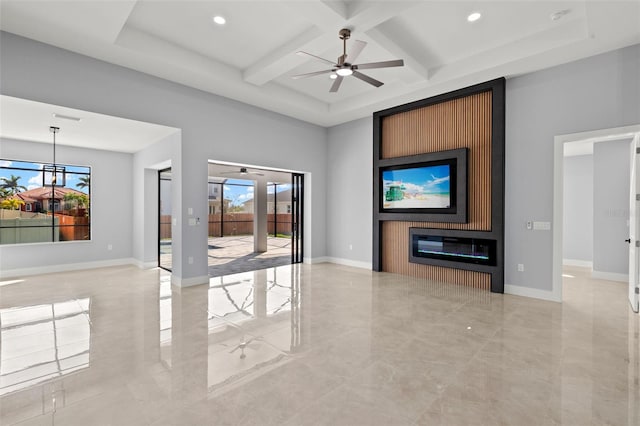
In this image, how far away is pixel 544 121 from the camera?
15.6 ft

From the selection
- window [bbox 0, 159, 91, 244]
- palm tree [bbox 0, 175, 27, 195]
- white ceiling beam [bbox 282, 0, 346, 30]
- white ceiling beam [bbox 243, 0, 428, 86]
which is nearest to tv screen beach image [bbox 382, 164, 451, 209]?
white ceiling beam [bbox 243, 0, 428, 86]

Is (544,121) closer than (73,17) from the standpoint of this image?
No

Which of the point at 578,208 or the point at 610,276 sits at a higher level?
the point at 578,208

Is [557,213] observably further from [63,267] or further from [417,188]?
[63,267]

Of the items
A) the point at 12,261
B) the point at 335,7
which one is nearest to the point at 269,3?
the point at 335,7

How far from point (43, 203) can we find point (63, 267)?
1.50 m

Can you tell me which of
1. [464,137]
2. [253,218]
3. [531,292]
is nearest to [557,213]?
[531,292]

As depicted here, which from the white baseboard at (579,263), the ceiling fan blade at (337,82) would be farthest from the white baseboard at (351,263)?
the white baseboard at (579,263)

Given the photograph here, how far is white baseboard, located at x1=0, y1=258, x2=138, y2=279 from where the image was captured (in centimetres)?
621

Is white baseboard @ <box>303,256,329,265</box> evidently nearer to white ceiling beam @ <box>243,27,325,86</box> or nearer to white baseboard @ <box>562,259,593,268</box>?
white ceiling beam @ <box>243,27,325,86</box>

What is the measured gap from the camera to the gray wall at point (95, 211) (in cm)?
633


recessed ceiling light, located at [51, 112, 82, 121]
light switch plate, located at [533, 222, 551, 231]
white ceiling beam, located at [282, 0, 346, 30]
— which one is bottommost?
light switch plate, located at [533, 222, 551, 231]

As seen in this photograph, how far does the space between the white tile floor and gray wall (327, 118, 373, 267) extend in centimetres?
245

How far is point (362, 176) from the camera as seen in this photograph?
286 inches
